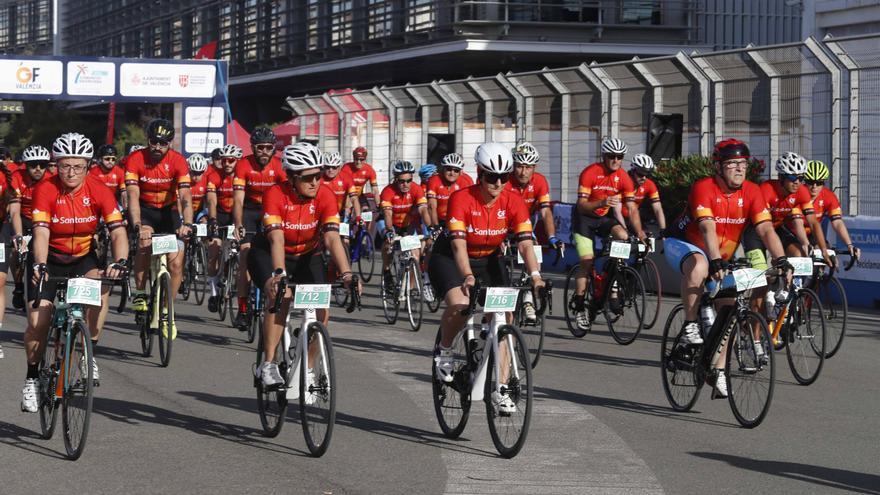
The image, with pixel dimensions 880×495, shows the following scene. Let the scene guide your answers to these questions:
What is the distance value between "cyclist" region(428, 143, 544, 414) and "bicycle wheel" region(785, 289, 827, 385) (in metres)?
3.08

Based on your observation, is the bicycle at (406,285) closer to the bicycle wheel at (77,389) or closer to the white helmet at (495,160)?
the white helmet at (495,160)

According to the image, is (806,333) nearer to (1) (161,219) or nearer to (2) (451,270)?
(2) (451,270)

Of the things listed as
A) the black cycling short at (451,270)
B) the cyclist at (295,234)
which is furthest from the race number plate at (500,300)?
the cyclist at (295,234)

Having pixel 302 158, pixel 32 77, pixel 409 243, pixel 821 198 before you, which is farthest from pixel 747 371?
pixel 32 77

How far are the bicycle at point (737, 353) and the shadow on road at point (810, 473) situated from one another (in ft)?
2.92

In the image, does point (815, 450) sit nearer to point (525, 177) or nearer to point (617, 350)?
point (617, 350)

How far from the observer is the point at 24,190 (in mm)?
14500

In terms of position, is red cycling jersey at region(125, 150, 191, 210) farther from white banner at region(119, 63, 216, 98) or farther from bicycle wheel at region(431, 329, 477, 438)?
white banner at region(119, 63, 216, 98)

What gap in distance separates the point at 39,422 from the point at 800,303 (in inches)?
231

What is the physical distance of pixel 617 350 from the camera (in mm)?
13273

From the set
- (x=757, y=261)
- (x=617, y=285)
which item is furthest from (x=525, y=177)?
(x=757, y=261)

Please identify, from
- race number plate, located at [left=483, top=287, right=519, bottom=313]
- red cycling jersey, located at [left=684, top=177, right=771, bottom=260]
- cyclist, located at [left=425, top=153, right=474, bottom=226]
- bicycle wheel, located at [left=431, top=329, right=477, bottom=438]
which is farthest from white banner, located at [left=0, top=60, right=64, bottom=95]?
race number plate, located at [left=483, top=287, right=519, bottom=313]

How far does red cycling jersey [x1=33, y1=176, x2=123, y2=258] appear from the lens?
29.7 ft

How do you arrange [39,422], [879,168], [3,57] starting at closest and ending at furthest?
[39,422]
[879,168]
[3,57]
